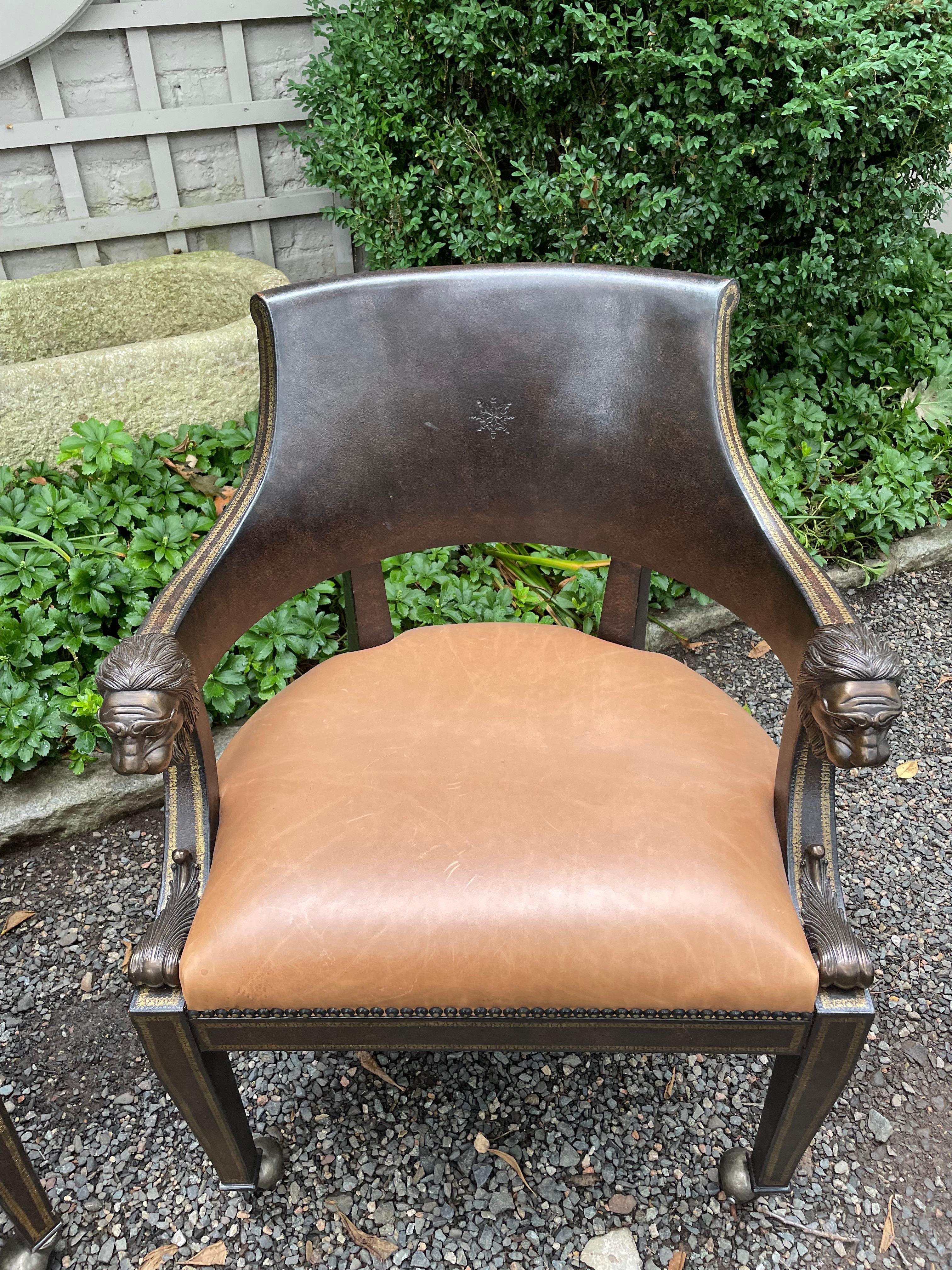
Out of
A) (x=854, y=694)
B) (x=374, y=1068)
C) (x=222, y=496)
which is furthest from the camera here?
(x=222, y=496)

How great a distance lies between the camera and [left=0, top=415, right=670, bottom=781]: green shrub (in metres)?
1.85

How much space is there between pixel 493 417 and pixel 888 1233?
131 cm

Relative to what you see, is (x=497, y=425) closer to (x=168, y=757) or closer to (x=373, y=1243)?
(x=168, y=757)

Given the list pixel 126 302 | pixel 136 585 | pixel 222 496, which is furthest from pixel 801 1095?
pixel 126 302

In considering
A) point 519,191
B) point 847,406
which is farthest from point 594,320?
point 847,406

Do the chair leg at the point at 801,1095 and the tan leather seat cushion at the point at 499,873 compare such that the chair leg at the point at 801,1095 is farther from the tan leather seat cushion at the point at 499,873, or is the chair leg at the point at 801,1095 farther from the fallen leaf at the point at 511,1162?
the fallen leaf at the point at 511,1162

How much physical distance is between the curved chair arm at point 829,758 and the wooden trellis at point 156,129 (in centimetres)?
260

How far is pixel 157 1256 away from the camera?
125 centimetres

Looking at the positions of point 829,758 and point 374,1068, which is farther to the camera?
point 374,1068

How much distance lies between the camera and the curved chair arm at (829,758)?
0.89 metres

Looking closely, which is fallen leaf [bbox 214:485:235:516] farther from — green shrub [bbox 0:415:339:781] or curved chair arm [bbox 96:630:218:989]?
curved chair arm [bbox 96:630:218:989]

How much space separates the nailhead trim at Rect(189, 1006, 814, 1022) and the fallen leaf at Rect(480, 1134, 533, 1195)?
1.60 feet

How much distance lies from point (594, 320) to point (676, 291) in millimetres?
121

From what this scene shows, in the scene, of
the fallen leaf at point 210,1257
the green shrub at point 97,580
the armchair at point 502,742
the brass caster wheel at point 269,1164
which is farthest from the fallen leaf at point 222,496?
the fallen leaf at point 210,1257
